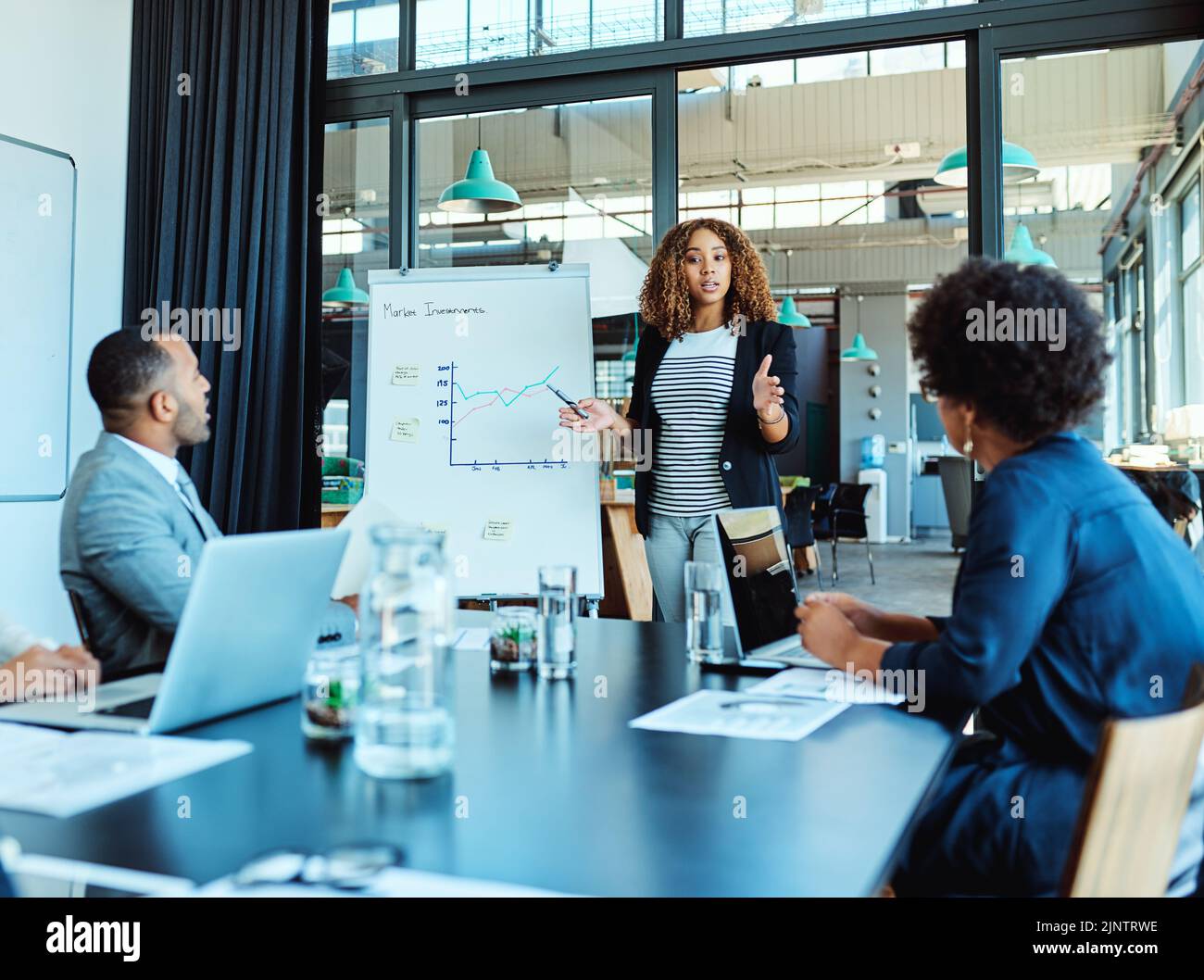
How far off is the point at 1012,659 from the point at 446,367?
8.88 ft

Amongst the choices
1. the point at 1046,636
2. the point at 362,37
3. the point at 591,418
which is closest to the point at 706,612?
the point at 1046,636

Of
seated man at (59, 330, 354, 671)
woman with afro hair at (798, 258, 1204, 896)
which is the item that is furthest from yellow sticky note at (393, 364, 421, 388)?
woman with afro hair at (798, 258, 1204, 896)

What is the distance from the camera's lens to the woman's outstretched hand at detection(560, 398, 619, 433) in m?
3.10

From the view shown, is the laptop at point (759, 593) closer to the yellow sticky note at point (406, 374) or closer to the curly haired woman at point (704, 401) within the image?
the curly haired woman at point (704, 401)

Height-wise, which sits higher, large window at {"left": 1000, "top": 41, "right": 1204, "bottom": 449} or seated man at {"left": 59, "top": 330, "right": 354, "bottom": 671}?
large window at {"left": 1000, "top": 41, "right": 1204, "bottom": 449}

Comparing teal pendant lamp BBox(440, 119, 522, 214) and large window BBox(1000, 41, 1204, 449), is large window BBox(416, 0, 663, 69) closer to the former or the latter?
teal pendant lamp BBox(440, 119, 522, 214)

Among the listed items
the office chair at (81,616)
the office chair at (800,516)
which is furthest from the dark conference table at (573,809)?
the office chair at (800,516)

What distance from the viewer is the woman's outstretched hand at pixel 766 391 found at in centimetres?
271

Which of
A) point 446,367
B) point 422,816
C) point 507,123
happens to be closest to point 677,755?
point 422,816

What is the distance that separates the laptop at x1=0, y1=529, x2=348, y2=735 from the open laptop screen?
66 cm

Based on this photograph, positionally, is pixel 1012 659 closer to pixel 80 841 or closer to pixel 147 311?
pixel 80 841

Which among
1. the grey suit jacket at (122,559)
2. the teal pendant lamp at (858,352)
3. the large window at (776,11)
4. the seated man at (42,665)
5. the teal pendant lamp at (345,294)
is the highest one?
the teal pendant lamp at (858,352)

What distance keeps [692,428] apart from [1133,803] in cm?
201

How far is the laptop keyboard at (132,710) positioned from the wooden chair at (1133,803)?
1.09 m
